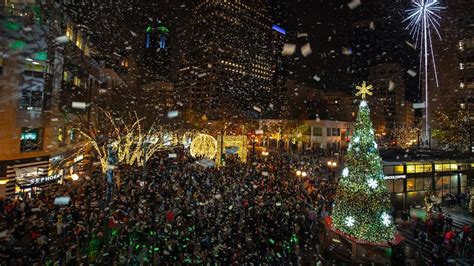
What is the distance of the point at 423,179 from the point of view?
17.9 m

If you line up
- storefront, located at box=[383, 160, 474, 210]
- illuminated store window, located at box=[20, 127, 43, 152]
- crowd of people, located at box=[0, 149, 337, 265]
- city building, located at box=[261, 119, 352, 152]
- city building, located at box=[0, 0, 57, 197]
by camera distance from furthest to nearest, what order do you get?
city building, located at box=[261, 119, 352, 152] → storefront, located at box=[383, 160, 474, 210] → illuminated store window, located at box=[20, 127, 43, 152] → city building, located at box=[0, 0, 57, 197] → crowd of people, located at box=[0, 149, 337, 265]

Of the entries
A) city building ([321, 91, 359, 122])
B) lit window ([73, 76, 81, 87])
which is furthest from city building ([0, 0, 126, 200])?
city building ([321, 91, 359, 122])

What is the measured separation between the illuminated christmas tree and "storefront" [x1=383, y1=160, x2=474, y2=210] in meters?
7.40

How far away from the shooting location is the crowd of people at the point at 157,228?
29.2ft

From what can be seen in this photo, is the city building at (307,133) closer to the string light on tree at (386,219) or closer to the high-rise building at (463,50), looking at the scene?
the high-rise building at (463,50)

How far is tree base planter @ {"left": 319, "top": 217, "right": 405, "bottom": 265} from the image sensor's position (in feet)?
31.2

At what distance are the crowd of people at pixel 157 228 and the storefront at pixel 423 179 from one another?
4415 mm

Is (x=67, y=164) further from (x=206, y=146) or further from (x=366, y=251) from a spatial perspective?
(x=366, y=251)

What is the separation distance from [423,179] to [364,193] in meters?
11.2

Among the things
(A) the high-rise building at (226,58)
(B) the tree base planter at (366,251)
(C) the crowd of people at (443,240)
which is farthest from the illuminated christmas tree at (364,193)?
(A) the high-rise building at (226,58)

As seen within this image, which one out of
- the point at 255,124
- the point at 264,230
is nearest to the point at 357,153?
the point at 264,230

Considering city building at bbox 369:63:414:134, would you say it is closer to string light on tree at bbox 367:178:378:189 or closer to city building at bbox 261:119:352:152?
city building at bbox 261:119:352:152

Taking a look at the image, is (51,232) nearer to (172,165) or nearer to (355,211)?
(355,211)

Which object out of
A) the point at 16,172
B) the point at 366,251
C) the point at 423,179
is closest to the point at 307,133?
the point at 423,179
